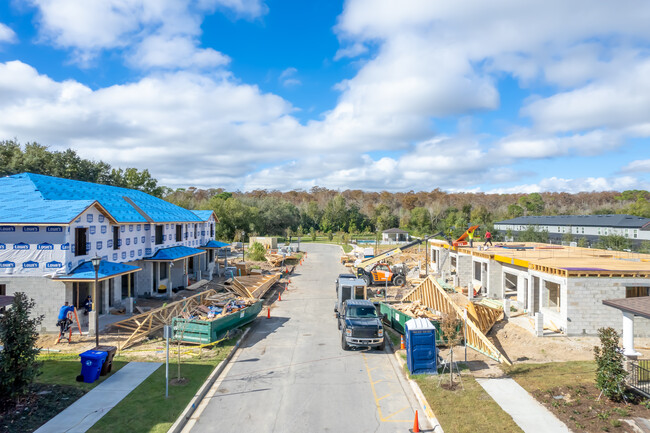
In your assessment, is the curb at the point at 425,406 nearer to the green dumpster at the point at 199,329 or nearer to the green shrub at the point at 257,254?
the green dumpster at the point at 199,329

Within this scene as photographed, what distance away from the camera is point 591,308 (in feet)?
58.8

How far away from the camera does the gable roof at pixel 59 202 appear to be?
62.4 ft

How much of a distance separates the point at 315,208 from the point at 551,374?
331ft

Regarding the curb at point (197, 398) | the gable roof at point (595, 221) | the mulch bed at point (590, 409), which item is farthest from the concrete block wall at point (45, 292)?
the gable roof at point (595, 221)

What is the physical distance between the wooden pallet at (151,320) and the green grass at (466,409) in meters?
12.0

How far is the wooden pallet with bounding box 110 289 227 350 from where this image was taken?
1734 centimetres

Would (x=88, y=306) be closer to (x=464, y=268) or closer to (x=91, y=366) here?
(x=91, y=366)

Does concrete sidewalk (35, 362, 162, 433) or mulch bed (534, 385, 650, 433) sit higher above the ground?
mulch bed (534, 385, 650, 433)

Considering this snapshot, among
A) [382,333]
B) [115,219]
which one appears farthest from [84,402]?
[115,219]

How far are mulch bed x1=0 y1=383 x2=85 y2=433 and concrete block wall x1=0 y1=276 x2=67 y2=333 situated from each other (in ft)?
23.3

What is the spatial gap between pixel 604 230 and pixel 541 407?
62816mm

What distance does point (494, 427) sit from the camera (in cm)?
984

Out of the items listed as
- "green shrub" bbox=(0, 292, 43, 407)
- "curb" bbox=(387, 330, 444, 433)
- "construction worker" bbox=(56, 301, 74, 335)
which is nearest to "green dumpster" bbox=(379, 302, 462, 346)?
"curb" bbox=(387, 330, 444, 433)

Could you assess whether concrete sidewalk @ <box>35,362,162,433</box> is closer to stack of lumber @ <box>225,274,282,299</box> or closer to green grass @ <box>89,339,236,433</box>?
green grass @ <box>89,339,236,433</box>
